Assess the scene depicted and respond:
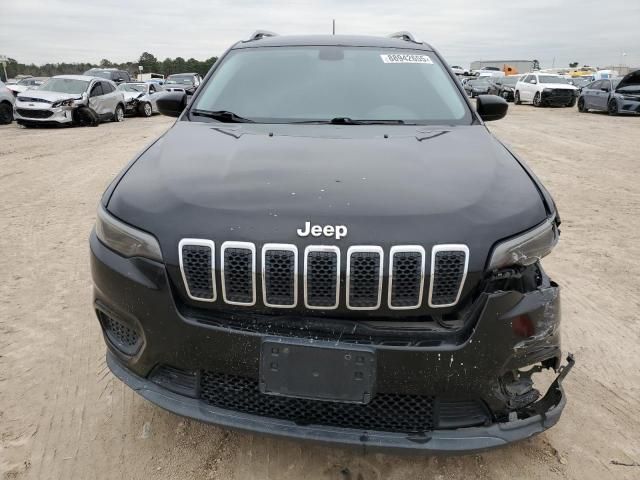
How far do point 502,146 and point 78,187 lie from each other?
6.34 metres

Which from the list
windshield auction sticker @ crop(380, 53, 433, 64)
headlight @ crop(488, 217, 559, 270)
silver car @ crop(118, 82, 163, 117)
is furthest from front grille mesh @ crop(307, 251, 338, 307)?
silver car @ crop(118, 82, 163, 117)

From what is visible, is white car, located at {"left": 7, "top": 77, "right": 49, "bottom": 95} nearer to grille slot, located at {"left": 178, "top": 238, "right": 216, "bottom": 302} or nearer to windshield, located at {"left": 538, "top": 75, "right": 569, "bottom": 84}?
windshield, located at {"left": 538, "top": 75, "right": 569, "bottom": 84}

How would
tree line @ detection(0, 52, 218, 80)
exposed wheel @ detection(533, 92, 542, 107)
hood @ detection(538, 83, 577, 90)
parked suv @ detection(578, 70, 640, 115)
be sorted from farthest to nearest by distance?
tree line @ detection(0, 52, 218, 80) → exposed wheel @ detection(533, 92, 542, 107) → hood @ detection(538, 83, 577, 90) → parked suv @ detection(578, 70, 640, 115)

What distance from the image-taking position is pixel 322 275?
178 centimetres

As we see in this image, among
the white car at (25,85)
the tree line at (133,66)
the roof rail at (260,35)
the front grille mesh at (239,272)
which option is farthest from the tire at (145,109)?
the tree line at (133,66)

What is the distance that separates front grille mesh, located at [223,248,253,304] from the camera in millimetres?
1809

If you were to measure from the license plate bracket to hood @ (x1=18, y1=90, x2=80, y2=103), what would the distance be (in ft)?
52.1

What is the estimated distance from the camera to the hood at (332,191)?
1.84 meters

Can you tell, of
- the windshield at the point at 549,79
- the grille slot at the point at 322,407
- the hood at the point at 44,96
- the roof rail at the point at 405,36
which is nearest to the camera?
the grille slot at the point at 322,407

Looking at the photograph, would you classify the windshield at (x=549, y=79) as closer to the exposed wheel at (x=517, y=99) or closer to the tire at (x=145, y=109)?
the exposed wheel at (x=517, y=99)

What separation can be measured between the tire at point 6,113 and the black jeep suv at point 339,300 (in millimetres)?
16998

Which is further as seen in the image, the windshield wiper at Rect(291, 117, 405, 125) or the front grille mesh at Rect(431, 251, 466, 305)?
the windshield wiper at Rect(291, 117, 405, 125)

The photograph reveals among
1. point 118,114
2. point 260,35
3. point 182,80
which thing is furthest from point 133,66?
point 260,35

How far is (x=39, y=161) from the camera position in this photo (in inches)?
374
